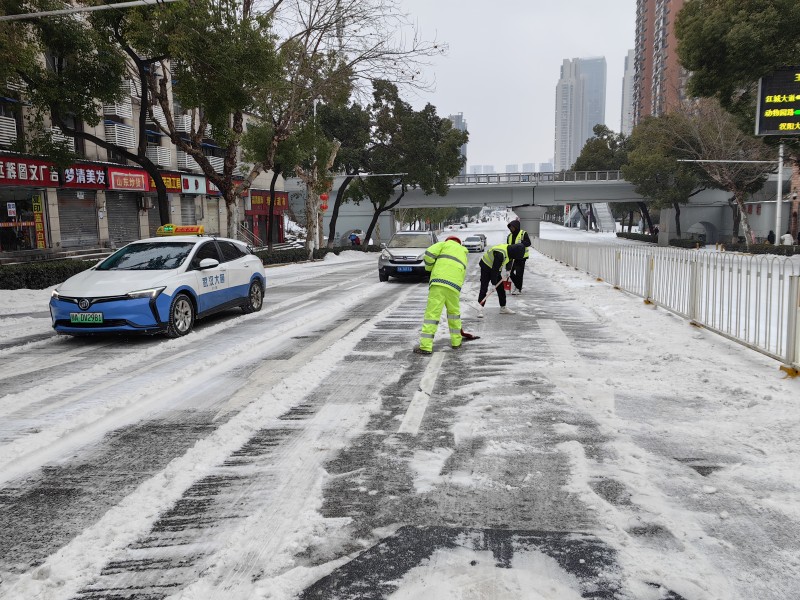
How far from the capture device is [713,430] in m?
4.70

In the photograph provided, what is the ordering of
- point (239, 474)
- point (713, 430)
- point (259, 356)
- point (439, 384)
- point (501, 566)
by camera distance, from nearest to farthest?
point (501, 566)
point (239, 474)
point (713, 430)
point (439, 384)
point (259, 356)

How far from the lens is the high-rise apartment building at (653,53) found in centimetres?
10475

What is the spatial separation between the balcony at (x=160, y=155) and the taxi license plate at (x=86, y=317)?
2727cm

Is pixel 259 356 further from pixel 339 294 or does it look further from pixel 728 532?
pixel 339 294

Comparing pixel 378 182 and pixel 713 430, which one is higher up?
pixel 378 182

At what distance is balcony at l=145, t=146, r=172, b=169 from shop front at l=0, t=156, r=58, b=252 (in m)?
7.71

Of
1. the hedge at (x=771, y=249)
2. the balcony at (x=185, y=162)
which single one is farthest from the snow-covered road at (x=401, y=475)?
the hedge at (x=771, y=249)

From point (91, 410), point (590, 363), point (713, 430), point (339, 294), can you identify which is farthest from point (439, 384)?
point (339, 294)

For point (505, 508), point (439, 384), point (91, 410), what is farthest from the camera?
point (439, 384)

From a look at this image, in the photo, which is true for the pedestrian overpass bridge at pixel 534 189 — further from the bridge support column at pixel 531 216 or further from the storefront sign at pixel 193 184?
the storefront sign at pixel 193 184

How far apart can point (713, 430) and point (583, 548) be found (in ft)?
7.34

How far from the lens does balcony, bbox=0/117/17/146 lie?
24.1 metres

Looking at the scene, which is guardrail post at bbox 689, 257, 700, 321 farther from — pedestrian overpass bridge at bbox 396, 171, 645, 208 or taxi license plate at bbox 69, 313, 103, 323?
pedestrian overpass bridge at bbox 396, 171, 645, 208

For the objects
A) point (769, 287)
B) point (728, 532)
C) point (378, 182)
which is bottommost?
point (728, 532)
